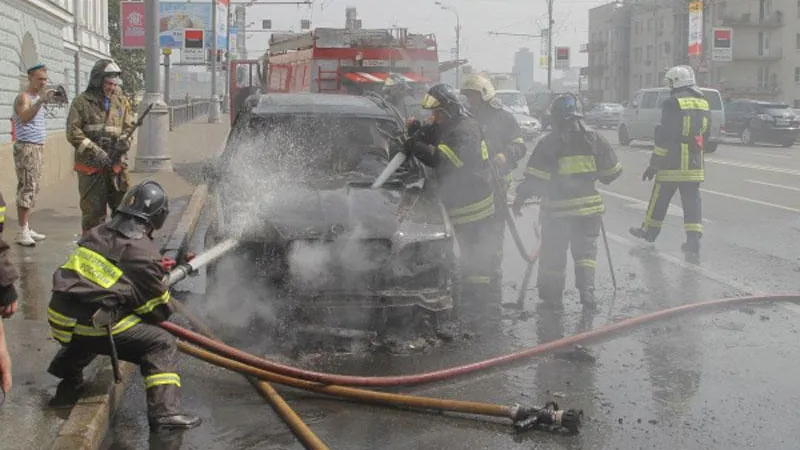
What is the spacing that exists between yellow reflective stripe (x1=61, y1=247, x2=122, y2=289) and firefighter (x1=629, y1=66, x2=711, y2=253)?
A: 256 inches

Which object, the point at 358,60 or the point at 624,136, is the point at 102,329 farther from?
the point at 624,136

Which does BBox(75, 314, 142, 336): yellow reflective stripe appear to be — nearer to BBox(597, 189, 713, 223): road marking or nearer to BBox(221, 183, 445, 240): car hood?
BBox(221, 183, 445, 240): car hood

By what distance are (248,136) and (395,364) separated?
2.55 metres

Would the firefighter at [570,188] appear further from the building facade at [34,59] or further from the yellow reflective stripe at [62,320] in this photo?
the building facade at [34,59]

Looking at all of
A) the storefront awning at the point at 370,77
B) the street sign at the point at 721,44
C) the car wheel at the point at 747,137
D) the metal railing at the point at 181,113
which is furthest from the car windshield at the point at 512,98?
the street sign at the point at 721,44

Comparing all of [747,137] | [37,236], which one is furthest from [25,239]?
[747,137]

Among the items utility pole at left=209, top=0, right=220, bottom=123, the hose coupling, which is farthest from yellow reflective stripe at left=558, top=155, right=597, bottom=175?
utility pole at left=209, top=0, right=220, bottom=123

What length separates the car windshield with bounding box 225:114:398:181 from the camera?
6.95 m

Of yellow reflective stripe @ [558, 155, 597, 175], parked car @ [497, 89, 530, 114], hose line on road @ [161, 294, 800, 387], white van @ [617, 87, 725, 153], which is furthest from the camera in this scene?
parked car @ [497, 89, 530, 114]

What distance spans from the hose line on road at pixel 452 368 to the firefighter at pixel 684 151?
2367 mm

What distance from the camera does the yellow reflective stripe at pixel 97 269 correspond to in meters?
4.27

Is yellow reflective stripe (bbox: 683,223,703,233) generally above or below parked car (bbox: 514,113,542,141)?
below

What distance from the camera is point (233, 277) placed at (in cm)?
583

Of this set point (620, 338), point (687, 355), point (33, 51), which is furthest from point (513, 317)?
point (33, 51)
